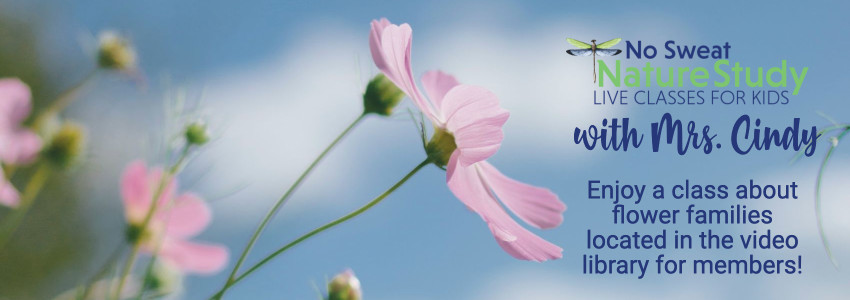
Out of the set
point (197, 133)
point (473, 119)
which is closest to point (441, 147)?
point (473, 119)

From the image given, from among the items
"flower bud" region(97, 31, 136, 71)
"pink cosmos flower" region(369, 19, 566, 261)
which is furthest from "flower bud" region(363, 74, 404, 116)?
"flower bud" region(97, 31, 136, 71)

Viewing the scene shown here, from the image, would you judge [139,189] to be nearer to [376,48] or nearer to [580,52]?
[376,48]

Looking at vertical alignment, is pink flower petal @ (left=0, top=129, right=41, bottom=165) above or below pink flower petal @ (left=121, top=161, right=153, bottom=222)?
above

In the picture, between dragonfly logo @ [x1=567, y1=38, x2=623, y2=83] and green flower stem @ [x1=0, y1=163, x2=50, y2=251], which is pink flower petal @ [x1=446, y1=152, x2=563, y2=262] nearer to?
green flower stem @ [x1=0, y1=163, x2=50, y2=251]

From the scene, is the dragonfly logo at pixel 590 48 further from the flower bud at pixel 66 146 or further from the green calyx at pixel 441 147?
the flower bud at pixel 66 146

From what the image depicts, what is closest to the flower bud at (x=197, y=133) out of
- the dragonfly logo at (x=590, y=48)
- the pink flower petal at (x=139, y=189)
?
the pink flower petal at (x=139, y=189)

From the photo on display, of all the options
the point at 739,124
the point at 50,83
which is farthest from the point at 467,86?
the point at 50,83
